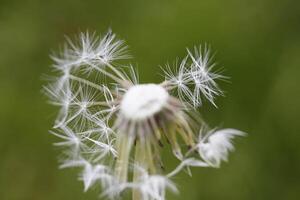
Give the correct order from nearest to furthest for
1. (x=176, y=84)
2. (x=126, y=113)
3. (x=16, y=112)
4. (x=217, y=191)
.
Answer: (x=126, y=113) → (x=176, y=84) → (x=217, y=191) → (x=16, y=112)

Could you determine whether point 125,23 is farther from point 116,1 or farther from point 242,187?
point 242,187

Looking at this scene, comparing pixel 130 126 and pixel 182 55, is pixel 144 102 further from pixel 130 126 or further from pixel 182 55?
pixel 182 55

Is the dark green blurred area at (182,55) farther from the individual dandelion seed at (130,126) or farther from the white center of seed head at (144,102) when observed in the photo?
the white center of seed head at (144,102)

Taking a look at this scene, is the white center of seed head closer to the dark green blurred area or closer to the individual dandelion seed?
the individual dandelion seed

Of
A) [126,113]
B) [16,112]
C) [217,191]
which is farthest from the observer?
[16,112]

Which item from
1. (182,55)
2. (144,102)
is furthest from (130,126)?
(182,55)

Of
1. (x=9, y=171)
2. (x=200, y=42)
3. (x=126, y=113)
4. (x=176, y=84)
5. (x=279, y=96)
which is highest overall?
(x=200, y=42)

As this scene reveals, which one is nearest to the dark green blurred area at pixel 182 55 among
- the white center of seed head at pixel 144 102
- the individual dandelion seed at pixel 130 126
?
the individual dandelion seed at pixel 130 126

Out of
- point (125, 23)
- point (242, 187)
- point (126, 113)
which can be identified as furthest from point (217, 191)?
point (126, 113)

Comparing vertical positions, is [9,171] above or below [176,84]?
above
